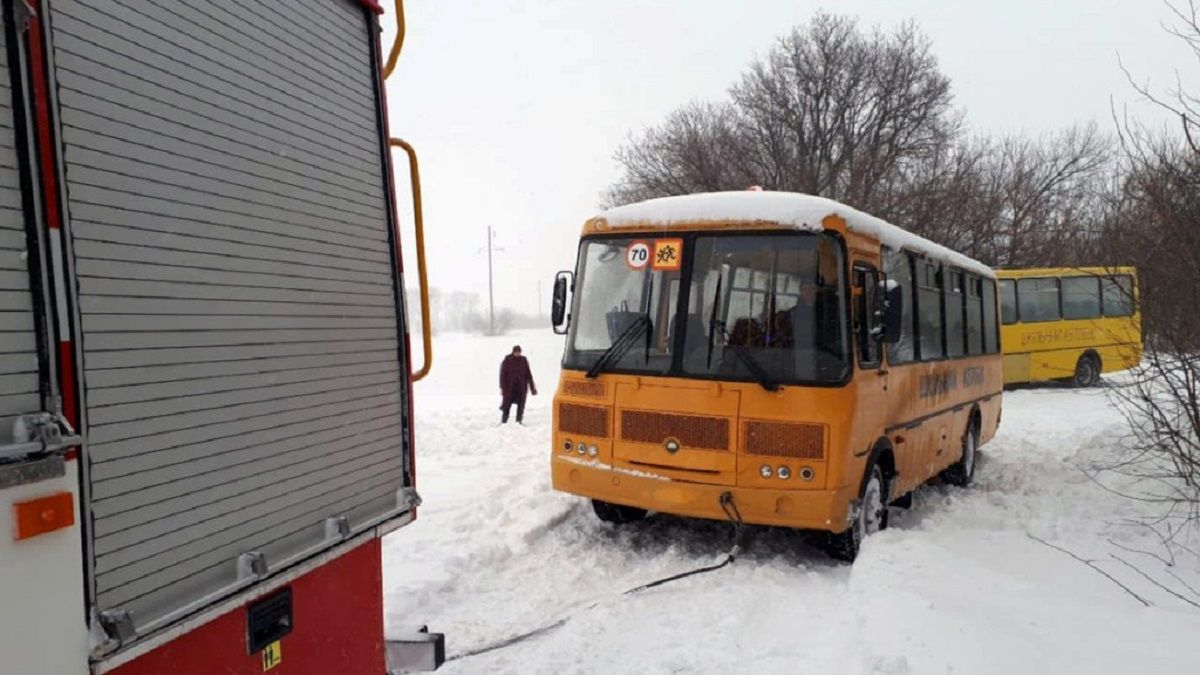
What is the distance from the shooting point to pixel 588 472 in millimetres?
7094

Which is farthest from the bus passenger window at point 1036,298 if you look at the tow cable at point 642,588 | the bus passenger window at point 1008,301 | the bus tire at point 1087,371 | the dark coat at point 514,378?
the tow cable at point 642,588

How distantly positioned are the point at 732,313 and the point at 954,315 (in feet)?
15.3

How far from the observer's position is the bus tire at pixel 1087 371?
952 inches

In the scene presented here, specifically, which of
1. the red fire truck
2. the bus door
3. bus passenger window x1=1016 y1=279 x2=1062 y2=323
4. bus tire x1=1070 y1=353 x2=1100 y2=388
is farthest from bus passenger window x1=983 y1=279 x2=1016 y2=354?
bus tire x1=1070 y1=353 x2=1100 y2=388

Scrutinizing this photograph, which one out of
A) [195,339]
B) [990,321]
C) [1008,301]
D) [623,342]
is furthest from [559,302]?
[1008,301]

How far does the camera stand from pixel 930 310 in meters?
8.92

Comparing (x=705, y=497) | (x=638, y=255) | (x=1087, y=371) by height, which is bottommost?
(x=1087, y=371)

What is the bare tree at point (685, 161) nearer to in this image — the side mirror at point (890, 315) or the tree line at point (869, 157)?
the tree line at point (869, 157)

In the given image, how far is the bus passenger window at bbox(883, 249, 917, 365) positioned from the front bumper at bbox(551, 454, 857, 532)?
1.82 m

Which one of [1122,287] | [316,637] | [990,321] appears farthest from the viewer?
[990,321]

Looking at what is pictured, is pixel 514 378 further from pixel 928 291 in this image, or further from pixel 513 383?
pixel 928 291

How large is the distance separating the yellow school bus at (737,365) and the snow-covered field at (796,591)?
22.4 inches

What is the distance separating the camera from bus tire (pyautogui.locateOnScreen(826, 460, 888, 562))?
6.67 metres

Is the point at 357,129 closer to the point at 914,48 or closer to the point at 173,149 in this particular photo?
the point at 173,149
